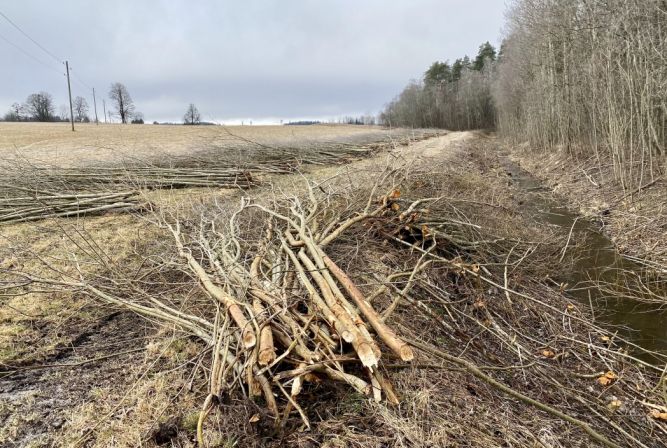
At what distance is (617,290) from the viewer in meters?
5.48

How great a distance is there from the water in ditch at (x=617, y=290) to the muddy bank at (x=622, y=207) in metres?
0.23

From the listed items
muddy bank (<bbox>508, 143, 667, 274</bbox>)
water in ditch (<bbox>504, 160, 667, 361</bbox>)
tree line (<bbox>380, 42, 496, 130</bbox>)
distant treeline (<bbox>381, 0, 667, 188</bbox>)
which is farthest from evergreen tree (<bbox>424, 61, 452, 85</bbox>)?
water in ditch (<bbox>504, 160, 667, 361</bbox>)

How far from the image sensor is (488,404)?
275cm

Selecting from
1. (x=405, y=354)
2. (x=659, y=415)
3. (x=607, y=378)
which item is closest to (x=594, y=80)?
(x=607, y=378)

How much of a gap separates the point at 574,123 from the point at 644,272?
11.2 meters

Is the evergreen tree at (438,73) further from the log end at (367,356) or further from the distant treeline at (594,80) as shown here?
the log end at (367,356)

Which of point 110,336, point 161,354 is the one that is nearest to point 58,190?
point 110,336

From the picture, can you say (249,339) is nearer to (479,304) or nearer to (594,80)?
(479,304)

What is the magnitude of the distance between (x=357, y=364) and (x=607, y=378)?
90.7 inches

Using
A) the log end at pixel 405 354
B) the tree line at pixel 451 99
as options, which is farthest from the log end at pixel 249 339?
the tree line at pixel 451 99

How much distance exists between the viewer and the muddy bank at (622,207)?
21.4 feet

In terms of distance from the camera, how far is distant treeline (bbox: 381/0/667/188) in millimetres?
7770

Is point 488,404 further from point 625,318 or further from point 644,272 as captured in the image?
point 644,272

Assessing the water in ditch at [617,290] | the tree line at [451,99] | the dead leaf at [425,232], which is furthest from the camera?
the tree line at [451,99]
